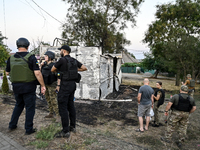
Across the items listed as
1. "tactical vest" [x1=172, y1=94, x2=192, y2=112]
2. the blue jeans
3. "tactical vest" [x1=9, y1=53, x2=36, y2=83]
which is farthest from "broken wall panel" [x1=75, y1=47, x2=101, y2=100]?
"tactical vest" [x1=9, y1=53, x2=36, y2=83]

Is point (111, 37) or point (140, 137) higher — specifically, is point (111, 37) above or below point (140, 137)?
above

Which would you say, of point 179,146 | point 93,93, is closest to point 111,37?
point 93,93

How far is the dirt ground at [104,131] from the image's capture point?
2.87m

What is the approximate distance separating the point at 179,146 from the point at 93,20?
17.4 metres

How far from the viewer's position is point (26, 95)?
2947mm

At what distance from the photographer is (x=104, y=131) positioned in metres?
4.30

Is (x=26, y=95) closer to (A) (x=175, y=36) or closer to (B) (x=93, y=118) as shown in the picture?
(B) (x=93, y=118)

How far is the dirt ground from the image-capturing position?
2.87m

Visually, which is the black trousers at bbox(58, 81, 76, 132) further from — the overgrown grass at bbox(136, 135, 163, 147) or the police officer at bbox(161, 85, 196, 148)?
the police officer at bbox(161, 85, 196, 148)

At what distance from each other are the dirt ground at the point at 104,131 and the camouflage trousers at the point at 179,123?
0.28 m

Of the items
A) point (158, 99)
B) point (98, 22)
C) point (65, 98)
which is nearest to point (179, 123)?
point (158, 99)

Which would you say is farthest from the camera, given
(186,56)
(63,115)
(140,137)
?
(186,56)

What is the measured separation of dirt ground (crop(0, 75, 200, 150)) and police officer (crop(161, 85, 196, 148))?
1.11 feet

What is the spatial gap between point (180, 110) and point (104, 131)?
2116mm
